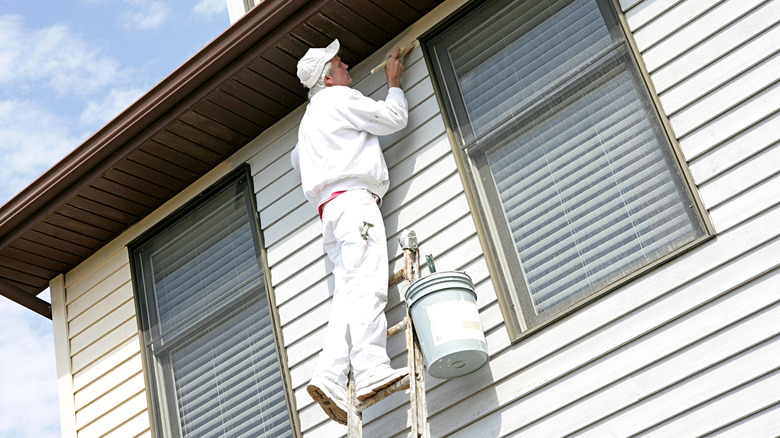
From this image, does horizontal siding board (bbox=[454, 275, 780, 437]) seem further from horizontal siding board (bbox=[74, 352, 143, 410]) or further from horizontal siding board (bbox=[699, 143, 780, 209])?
horizontal siding board (bbox=[74, 352, 143, 410])

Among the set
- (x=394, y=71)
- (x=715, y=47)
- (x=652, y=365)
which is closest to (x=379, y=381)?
(x=652, y=365)

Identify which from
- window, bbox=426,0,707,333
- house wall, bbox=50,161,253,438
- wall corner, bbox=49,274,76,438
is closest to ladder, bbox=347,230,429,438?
window, bbox=426,0,707,333

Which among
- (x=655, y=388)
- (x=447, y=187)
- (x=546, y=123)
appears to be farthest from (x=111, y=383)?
(x=655, y=388)

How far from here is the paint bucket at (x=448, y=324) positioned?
14.9 feet

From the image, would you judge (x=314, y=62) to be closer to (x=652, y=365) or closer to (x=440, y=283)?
(x=440, y=283)

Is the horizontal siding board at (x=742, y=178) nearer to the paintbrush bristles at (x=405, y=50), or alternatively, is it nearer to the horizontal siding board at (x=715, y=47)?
the horizontal siding board at (x=715, y=47)

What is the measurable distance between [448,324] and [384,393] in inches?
22.3

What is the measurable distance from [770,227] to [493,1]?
222 centimetres

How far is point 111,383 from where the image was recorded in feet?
21.9

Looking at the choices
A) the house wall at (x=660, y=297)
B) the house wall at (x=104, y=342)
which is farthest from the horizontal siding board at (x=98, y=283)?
the house wall at (x=660, y=297)

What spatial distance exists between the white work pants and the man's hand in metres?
0.73

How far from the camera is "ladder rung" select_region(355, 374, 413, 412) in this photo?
4.79m

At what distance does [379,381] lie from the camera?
4824 mm

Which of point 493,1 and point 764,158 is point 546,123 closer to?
point 493,1
